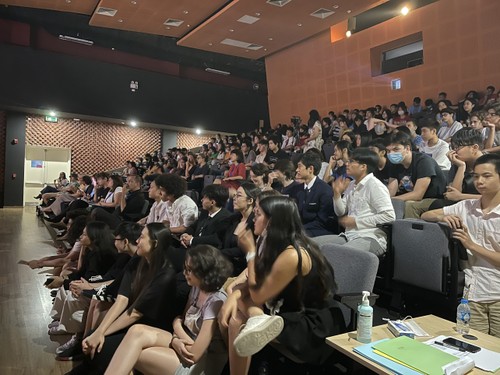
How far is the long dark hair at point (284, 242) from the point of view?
1968mm

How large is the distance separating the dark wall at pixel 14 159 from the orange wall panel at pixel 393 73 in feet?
25.7

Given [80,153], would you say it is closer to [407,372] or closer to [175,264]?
[175,264]

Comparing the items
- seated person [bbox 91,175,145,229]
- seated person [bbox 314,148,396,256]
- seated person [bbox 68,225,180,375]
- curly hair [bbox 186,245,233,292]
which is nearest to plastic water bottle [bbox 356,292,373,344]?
curly hair [bbox 186,245,233,292]

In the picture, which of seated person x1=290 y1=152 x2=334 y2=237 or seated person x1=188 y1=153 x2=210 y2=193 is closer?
seated person x1=290 y1=152 x2=334 y2=237

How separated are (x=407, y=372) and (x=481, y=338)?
1.71 feet

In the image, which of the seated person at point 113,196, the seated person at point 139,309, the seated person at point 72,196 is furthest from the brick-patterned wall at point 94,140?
the seated person at point 139,309

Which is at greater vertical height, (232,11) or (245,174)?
(232,11)

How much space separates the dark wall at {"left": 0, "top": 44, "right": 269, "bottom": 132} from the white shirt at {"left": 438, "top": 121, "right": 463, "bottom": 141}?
9982 mm

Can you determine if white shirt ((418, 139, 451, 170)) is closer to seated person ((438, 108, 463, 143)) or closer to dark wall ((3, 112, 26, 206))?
seated person ((438, 108, 463, 143))

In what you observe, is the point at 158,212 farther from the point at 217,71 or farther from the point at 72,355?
the point at 217,71

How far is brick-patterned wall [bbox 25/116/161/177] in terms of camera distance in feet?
43.1

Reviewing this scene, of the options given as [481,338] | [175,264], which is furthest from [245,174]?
[481,338]

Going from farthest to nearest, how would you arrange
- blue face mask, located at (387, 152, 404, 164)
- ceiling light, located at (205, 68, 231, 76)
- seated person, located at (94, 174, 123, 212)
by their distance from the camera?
ceiling light, located at (205, 68, 231, 76)
seated person, located at (94, 174, 123, 212)
blue face mask, located at (387, 152, 404, 164)

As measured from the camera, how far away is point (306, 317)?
1889 millimetres
